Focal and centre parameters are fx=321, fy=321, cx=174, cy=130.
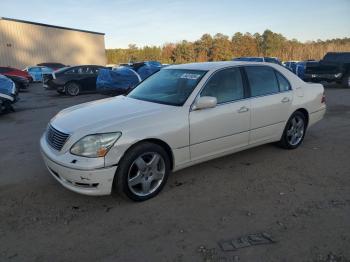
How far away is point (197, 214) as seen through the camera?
11.7 feet

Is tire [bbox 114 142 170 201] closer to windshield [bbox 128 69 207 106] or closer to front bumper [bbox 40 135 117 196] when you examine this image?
front bumper [bbox 40 135 117 196]

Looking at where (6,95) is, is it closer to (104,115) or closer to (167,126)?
(104,115)

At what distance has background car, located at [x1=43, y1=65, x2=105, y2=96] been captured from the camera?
15.9 meters

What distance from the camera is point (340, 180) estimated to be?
14.5 feet

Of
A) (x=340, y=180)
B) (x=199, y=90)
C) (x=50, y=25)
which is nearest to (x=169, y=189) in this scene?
(x=199, y=90)

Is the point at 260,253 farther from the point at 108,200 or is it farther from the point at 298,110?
the point at 298,110

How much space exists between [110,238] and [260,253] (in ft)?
4.67

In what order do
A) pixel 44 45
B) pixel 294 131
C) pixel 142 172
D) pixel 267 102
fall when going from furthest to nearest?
pixel 44 45, pixel 294 131, pixel 267 102, pixel 142 172

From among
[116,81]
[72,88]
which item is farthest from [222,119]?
[72,88]

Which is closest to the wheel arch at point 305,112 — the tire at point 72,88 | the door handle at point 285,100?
the door handle at point 285,100

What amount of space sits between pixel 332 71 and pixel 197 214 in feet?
52.6

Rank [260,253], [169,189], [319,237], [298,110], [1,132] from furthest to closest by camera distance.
→ 1. [1,132]
2. [298,110]
3. [169,189]
4. [319,237]
5. [260,253]

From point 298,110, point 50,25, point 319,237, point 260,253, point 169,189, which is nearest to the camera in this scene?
point 260,253

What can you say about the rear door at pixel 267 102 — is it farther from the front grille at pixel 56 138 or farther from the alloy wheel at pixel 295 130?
the front grille at pixel 56 138
